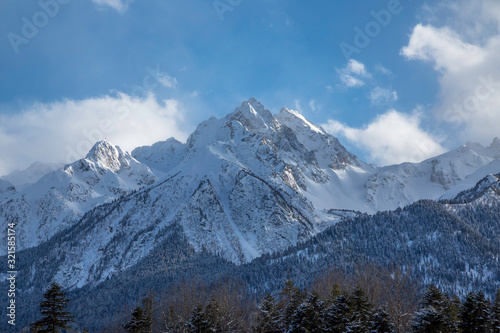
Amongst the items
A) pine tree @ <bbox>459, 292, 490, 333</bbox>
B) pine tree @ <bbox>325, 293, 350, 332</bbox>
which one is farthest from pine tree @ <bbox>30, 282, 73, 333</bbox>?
pine tree @ <bbox>459, 292, 490, 333</bbox>

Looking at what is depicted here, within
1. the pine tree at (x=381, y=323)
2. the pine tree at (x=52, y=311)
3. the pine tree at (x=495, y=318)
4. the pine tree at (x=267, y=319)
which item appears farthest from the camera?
the pine tree at (x=267, y=319)

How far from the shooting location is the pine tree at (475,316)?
62406 mm

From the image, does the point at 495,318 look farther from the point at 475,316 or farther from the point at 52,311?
the point at 52,311

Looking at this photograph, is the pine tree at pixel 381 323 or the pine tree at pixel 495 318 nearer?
the pine tree at pixel 381 323

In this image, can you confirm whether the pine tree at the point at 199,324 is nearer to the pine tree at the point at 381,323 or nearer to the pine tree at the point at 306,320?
the pine tree at the point at 306,320

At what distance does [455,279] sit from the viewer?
7638 inches

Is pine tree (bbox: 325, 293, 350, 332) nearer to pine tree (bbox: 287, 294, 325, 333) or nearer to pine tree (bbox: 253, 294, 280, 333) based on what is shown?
pine tree (bbox: 287, 294, 325, 333)

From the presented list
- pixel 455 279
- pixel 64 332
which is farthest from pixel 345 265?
pixel 64 332

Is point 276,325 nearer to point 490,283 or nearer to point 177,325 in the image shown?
point 177,325

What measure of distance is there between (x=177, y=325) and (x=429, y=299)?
1781 inches

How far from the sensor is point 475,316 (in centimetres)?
6297

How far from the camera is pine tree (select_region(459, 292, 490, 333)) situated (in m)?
62.4

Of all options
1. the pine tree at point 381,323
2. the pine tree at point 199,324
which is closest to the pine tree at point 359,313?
the pine tree at point 381,323

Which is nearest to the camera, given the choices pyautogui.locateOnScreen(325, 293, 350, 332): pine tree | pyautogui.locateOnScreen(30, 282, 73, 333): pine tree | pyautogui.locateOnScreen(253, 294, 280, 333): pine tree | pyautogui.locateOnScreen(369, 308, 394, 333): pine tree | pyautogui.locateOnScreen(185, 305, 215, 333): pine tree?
pyautogui.locateOnScreen(30, 282, 73, 333): pine tree
